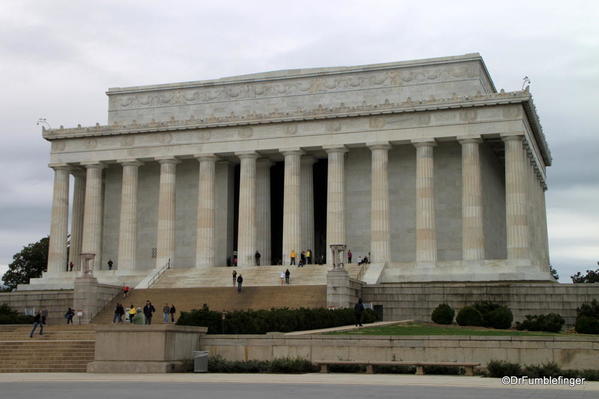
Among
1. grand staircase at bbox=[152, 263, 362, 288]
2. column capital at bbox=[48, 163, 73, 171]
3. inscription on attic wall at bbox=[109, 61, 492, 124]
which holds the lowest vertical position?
grand staircase at bbox=[152, 263, 362, 288]

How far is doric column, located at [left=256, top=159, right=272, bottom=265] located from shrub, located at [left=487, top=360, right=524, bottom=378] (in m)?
39.3

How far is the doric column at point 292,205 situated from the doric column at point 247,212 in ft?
8.93

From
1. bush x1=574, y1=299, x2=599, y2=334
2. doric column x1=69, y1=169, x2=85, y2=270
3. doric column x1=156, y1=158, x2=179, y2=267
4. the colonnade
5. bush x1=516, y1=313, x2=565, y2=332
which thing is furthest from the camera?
doric column x1=69, y1=169, x2=85, y2=270

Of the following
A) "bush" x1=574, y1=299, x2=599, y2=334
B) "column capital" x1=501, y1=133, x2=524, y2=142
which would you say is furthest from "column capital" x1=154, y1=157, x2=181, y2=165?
"bush" x1=574, y1=299, x2=599, y2=334

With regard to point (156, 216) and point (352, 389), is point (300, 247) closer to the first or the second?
point (156, 216)

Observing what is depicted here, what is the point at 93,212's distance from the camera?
70875 mm

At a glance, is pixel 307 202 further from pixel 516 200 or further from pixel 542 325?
pixel 542 325

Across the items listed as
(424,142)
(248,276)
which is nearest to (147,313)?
(248,276)

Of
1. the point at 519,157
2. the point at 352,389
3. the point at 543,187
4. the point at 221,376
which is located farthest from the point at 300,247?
the point at 352,389

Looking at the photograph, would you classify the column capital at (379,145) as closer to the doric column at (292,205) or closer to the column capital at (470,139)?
the column capital at (470,139)

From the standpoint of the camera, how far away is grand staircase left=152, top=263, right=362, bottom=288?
59469mm

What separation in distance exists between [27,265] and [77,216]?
100.0 ft

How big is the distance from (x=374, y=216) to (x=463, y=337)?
32118 millimetres

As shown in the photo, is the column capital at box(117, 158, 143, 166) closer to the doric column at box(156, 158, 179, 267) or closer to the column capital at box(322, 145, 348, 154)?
the doric column at box(156, 158, 179, 267)
